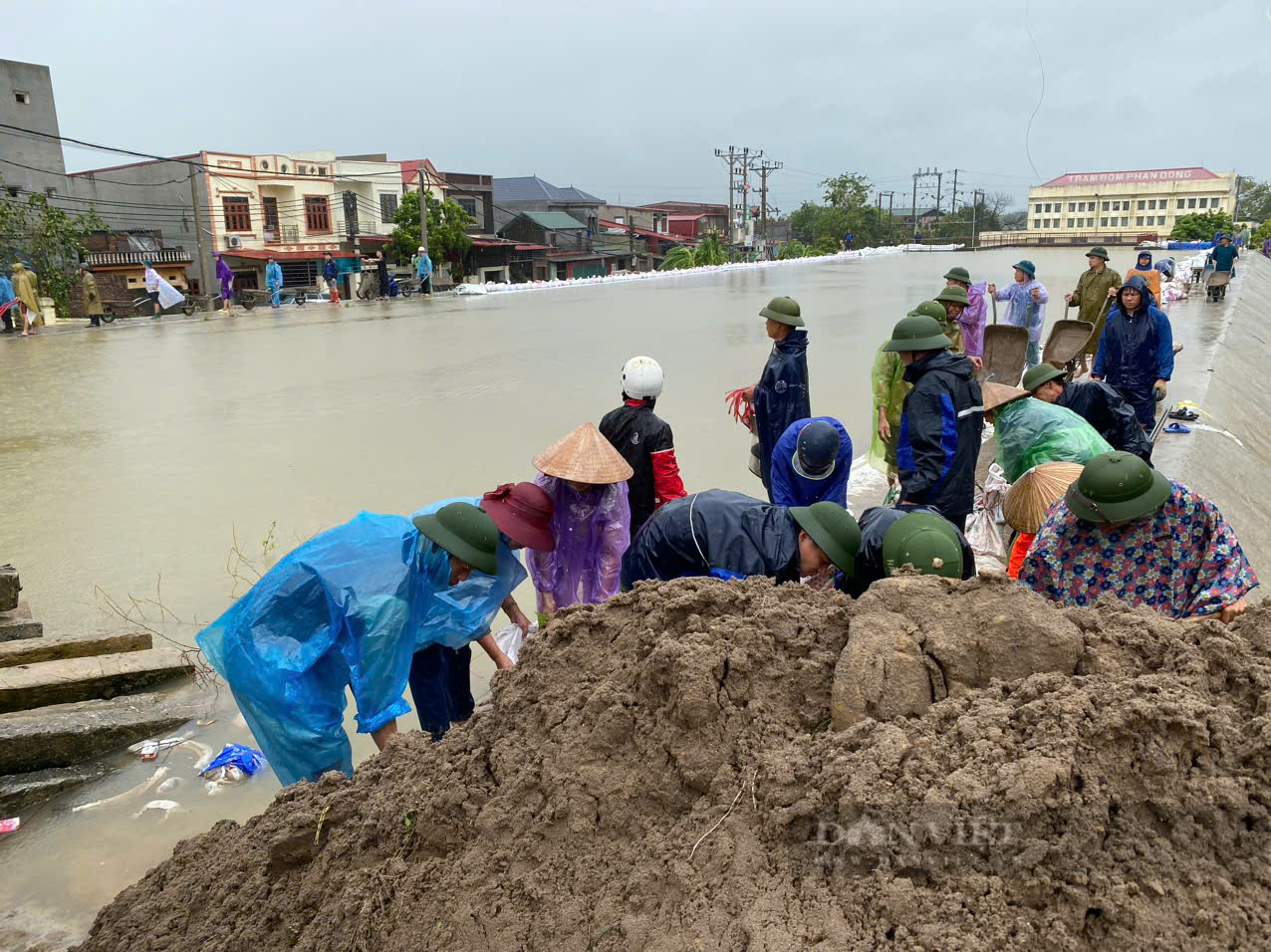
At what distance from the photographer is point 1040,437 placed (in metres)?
4.34

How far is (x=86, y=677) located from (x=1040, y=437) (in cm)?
451

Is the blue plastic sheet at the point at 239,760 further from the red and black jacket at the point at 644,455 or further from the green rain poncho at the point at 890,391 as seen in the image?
the green rain poncho at the point at 890,391

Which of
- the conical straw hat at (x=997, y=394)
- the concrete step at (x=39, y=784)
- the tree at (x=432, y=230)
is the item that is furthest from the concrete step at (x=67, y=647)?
the tree at (x=432, y=230)

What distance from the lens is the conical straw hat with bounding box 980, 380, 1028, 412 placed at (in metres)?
4.82

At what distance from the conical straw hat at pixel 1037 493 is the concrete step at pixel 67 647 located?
13.7 feet

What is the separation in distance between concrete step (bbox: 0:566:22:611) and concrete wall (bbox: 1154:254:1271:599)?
6.40 meters

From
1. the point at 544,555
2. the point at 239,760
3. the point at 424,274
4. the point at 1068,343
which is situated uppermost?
the point at 424,274

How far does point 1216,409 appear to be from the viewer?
28.1ft

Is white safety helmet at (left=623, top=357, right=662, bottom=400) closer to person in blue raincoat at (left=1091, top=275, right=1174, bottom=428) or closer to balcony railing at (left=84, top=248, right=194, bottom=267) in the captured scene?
person in blue raincoat at (left=1091, top=275, right=1174, bottom=428)

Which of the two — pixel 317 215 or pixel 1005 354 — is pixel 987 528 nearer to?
pixel 1005 354

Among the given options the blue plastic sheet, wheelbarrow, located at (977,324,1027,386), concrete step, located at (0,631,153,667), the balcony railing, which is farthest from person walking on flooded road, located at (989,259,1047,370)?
the balcony railing

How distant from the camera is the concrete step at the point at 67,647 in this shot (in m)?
4.22

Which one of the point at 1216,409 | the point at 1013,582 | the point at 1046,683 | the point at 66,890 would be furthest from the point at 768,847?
the point at 1216,409

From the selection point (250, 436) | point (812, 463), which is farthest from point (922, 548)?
point (250, 436)
